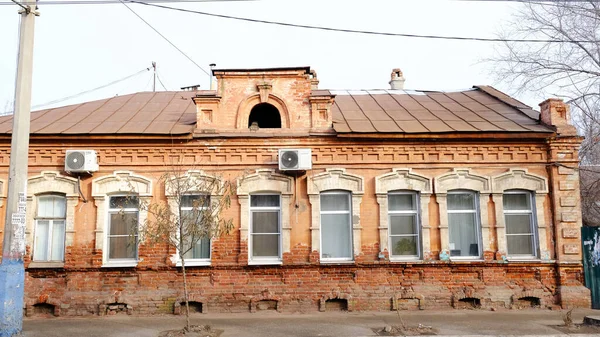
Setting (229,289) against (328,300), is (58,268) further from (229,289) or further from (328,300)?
(328,300)

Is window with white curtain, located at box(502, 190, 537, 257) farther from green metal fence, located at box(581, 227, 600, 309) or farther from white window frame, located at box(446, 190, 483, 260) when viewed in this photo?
green metal fence, located at box(581, 227, 600, 309)

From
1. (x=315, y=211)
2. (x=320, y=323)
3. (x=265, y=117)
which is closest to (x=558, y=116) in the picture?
(x=315, y=211)

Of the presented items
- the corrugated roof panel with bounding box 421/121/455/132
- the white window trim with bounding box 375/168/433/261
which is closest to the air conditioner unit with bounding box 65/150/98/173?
the white window trim with bounding box 375/168/433/261

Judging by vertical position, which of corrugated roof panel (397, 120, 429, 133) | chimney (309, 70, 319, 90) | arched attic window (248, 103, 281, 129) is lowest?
corrugated roof panel (397, 120, 429, 133)

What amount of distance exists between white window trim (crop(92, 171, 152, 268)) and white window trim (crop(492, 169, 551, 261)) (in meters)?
8.17

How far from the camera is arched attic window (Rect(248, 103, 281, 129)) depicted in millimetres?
11867

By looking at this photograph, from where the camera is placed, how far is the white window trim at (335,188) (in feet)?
35.5

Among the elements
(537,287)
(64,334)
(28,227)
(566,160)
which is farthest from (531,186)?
(28,227)

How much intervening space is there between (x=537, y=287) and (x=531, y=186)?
7.68ft

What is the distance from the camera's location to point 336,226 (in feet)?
36.3

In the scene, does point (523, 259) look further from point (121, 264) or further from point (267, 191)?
point (121, 264)

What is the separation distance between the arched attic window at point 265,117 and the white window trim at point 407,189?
9.97 ft

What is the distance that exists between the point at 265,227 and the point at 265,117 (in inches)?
120

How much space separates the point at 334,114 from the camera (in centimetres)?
1232
